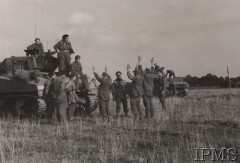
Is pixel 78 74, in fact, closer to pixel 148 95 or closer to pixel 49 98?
pixel 49 98

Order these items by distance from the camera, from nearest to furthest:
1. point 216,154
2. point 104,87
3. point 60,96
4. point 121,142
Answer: point 216,154, point 121,142, point 60,96, point 104,87

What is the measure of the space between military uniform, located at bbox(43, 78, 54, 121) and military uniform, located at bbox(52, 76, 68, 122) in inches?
12.3

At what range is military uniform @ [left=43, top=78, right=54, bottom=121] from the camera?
13047mm

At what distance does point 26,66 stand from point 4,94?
161cm

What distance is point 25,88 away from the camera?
14258mm

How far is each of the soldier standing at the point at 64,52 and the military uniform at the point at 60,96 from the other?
7.68 ft

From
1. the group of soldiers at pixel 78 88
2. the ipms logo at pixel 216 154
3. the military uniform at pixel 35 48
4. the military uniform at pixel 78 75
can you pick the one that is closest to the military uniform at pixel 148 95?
the group of soldiers at pixel 78 88

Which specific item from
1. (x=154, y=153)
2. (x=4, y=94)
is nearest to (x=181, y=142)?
(x=154, y=153)

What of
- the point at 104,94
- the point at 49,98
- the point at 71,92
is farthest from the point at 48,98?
the point at 104,94

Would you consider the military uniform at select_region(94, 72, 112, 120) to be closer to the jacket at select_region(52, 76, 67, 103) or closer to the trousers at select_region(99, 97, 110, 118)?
the trousers at select_region(99, 97, 110, 118)

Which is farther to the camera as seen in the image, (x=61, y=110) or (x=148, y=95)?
(x=148, y=95)

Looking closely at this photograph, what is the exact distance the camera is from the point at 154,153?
7145mm

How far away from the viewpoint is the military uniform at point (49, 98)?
13.0 m

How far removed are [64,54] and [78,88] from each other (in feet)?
4.50
